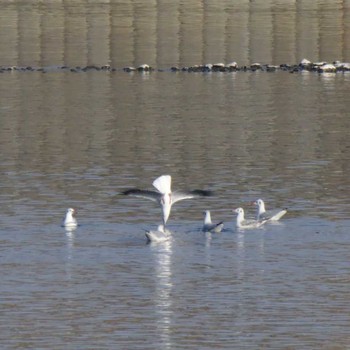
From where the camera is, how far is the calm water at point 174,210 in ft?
63.3

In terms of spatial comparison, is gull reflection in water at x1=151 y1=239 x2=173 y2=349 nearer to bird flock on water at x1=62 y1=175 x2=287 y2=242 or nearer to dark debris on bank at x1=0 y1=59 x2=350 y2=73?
bird flock on water at x1=62 y1=175 x2=287 y2=242

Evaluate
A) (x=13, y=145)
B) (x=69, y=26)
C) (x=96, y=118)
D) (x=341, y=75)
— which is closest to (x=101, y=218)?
(x=13, y=145)

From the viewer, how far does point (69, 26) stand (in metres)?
78.4

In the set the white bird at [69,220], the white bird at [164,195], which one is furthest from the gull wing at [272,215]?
the white bird at [69,220]

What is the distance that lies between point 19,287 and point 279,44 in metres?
53.0

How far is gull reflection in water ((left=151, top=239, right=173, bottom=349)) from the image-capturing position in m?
18.8

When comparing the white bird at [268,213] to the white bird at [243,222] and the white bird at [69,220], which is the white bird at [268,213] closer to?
the white bird at [243,222]

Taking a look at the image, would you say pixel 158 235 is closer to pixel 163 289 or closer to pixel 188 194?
A: pixel 188 194

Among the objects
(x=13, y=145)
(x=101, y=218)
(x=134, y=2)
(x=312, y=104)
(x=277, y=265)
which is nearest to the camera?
(x=277, y=265)

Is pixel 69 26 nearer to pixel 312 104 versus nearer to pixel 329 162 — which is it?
pixel 312 104

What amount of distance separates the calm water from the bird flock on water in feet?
0.63

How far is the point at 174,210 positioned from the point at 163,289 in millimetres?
7975

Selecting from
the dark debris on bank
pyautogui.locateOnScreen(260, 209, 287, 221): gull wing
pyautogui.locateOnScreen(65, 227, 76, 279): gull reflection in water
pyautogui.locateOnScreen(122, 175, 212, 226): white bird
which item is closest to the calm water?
pyautogui.locateOnScreen(65, 227, 76, 279): gull reflection in water

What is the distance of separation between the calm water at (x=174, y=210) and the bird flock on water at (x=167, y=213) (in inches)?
7.6
